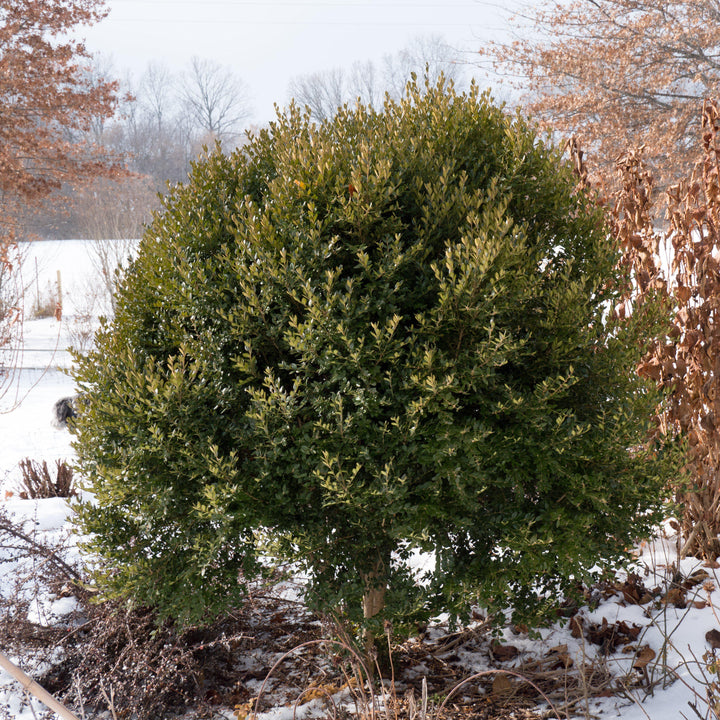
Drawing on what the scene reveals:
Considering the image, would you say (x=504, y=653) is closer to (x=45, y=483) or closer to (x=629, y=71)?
(x=45, y=483)


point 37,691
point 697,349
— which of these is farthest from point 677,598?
point 37,691

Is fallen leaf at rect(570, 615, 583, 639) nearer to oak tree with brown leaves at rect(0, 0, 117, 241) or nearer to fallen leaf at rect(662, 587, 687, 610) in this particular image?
fallen leaf at rect(662, 587, 687, 610)

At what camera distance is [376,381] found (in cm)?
222

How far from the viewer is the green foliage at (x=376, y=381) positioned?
2213 mm

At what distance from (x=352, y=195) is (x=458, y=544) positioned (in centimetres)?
148

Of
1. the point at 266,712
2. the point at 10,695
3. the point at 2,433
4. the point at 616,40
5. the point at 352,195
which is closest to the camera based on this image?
the point at 352,195

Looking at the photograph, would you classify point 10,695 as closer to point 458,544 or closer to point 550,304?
point 458,544

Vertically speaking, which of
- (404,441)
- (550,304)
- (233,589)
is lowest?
(233,589)

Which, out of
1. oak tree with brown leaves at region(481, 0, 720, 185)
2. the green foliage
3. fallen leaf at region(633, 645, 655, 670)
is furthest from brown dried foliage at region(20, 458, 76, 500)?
oak tree with brown leaves at region(481, 0, 720, 185)

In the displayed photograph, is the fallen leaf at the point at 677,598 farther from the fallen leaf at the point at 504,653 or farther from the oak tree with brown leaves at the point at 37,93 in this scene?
the oak tree with brown leaves at the point at 37,93

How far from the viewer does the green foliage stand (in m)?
2.21

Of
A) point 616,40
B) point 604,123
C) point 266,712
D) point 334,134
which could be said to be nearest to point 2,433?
point 266,712

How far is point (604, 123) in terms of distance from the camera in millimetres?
13664

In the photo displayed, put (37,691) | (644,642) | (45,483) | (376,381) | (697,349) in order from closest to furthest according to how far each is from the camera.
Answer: (37,691), (376,381), (644,642), (697,349), (45,483)
